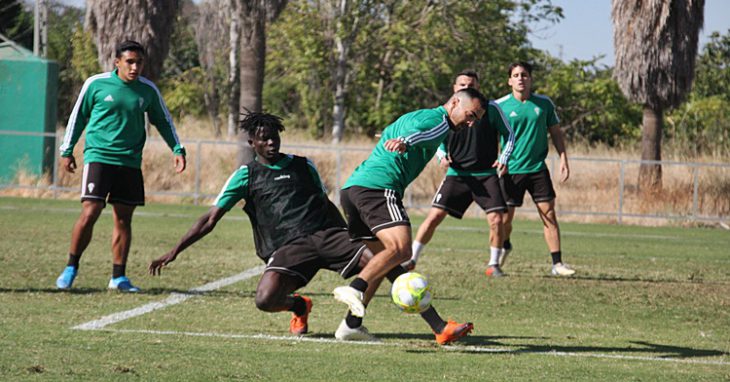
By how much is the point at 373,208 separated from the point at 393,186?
21 cm

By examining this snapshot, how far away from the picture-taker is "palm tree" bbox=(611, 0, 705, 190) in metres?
25.8

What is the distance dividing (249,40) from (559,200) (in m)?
7.83

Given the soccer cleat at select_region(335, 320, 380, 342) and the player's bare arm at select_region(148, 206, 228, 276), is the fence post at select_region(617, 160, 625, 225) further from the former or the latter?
the player's bare arm at select_region(148, 206, 228, 276)

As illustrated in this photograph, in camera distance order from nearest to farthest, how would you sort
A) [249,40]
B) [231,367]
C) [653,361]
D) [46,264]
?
1. [231,367]
2. [653,361]
3. [46,264]
4. [249,40]

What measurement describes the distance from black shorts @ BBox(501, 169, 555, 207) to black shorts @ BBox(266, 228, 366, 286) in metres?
4.97

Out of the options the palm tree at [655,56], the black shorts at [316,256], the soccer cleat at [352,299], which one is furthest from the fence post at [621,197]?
the soccer cleat at [352,299]

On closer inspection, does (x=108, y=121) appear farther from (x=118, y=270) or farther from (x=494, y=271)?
(x=494, y=271)

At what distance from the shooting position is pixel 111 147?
32.1ft

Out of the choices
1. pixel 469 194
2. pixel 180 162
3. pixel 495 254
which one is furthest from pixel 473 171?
pixel 180 162

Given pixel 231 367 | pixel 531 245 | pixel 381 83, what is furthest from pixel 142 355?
pixel 381 83

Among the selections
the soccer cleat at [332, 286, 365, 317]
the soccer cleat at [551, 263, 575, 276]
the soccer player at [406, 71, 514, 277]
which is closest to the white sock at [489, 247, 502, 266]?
the soccer player at [406, 71, 514, 277]

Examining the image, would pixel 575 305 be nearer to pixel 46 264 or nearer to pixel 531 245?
pixel 46 264

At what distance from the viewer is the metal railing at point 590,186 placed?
81.6 feet

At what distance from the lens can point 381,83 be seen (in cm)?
3944
